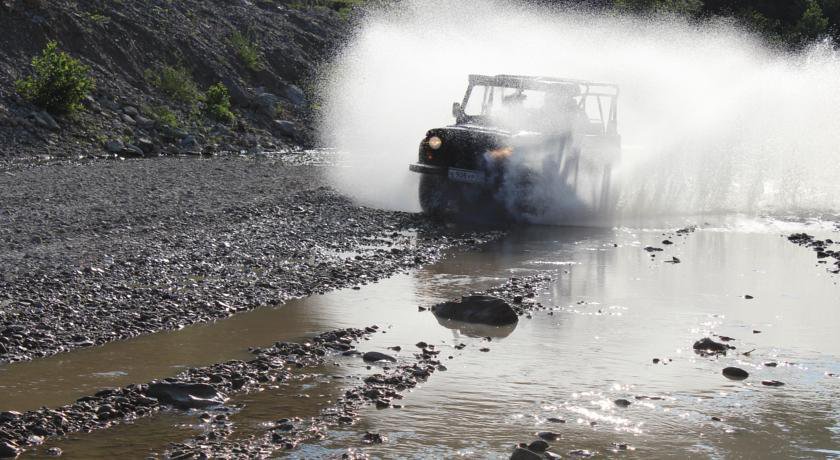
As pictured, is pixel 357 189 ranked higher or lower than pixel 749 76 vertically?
lower

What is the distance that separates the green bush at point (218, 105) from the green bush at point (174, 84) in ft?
1.29

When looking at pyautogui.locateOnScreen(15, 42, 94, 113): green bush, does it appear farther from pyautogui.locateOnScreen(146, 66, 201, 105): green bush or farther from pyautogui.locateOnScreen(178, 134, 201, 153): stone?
pyautogui.locateOnScreen(146, 66, 201, 105): green bush

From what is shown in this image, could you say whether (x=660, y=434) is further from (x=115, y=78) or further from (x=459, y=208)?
(x=115, y=78)

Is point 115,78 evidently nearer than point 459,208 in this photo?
No

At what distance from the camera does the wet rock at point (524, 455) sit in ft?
21.6

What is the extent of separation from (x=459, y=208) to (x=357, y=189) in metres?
3.20

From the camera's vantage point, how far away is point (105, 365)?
27.9ft

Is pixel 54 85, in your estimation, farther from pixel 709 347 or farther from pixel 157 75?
pixel 709 347

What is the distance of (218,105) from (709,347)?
78.9ft

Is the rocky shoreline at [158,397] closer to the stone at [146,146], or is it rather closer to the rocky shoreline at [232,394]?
the rocky shoreline at [232,394]

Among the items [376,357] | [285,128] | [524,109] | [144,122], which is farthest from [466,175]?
[285,128]

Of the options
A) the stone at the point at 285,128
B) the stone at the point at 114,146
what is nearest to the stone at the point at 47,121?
the stone at the point at 114,146

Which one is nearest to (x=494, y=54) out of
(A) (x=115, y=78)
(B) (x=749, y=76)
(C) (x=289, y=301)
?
(B) (x=749, y=76)

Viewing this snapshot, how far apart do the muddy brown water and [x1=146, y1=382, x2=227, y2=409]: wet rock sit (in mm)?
163
